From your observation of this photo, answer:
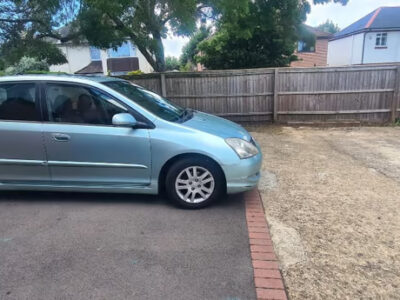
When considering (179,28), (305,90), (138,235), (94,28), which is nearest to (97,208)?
(138,235)

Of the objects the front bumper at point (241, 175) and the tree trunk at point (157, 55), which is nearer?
the front bumper at point (241, 175)

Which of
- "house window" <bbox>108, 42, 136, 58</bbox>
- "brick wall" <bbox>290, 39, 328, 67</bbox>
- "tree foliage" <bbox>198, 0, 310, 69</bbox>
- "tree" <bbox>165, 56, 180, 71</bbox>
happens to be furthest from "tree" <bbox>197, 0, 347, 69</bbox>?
"tree" <bbox>165, 56, 180, 71</bbox>

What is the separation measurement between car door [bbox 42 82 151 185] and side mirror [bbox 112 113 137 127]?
0.29 feet

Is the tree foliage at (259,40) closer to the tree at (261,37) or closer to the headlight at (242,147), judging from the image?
the tree at (261,37)

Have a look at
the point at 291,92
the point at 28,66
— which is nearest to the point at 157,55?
the point at 291,92

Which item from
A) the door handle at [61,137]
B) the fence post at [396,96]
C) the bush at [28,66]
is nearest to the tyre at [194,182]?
the door handle at [61,137]

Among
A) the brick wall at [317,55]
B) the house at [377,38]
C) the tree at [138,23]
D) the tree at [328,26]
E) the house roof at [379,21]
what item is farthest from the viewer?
the tree at [328,26]

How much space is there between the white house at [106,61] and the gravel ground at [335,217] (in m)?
21.4

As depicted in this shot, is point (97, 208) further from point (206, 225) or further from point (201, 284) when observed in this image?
point (201, 284)

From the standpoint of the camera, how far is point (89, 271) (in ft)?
8.61

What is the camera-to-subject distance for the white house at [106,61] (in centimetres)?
2533

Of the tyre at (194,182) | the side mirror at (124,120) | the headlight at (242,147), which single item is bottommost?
the tyre at (194,182)

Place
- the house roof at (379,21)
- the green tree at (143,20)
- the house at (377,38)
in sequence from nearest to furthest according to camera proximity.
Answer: the green tree at (143,20) → the house roof at (379,21) → the house at (377,38)

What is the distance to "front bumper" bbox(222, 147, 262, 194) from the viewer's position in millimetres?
3711
